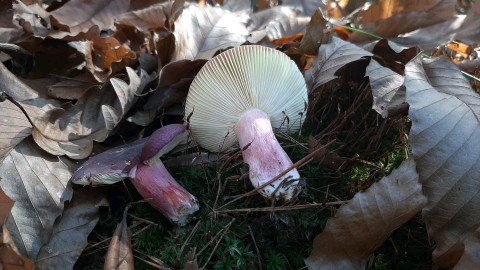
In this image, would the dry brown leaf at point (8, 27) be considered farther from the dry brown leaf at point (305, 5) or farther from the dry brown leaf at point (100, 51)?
the dry brown leaf at point (305, 5)

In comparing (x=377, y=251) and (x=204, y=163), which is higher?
(x=204, y=163)

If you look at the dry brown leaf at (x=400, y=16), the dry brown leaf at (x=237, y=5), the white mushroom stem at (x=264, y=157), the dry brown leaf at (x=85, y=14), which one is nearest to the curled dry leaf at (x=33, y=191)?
the white mushroom stem at (x=264, y=157)

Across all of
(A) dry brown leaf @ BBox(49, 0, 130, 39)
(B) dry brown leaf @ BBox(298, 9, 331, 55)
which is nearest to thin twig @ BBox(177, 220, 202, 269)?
(B) dry brown leaf @ BBox(298, 9, 331, 55)

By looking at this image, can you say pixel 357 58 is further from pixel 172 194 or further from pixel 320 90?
pixel 172 194

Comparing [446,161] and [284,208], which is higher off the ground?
[446,161]

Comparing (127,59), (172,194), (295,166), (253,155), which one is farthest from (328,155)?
(127,59)

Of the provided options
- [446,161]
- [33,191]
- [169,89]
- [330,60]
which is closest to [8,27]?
[169,89]

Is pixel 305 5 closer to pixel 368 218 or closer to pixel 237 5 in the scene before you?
pixel 237 5
